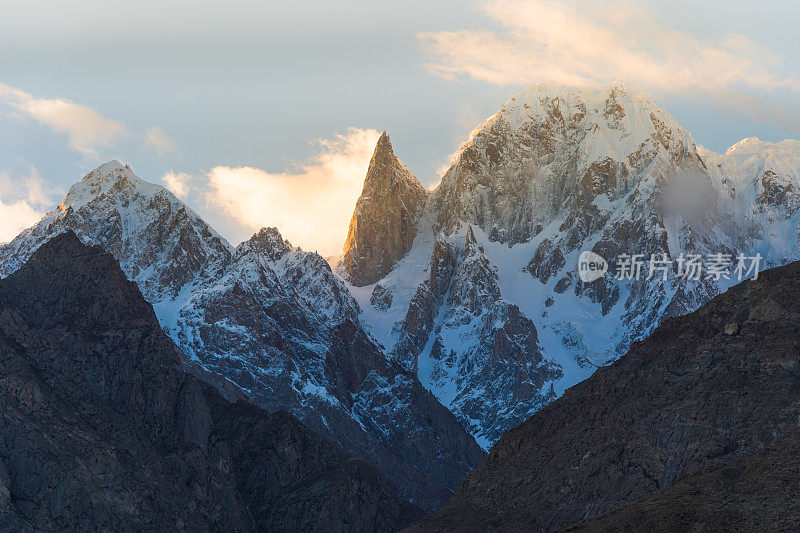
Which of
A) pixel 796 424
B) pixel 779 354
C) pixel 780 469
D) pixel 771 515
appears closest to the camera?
pixel 771 515

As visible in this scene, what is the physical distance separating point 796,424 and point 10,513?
106984mm

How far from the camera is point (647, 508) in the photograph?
6476 inches

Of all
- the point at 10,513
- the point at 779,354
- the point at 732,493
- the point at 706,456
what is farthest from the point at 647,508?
the point at 10,513

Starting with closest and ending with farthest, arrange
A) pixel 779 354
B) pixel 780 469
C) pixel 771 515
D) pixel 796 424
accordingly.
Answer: pixel 771 515 → pixel 780 469 → pixel 796 424 → pixel 779 354

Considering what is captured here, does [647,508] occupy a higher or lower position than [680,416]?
lower

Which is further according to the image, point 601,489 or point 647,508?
point 601,489

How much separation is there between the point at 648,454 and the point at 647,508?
34572 mm

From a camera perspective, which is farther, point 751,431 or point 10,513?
point 10,513

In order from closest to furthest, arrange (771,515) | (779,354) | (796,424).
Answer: (771,515) → (796,424) → (779,354)

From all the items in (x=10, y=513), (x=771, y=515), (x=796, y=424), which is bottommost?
(x=771, y=515)

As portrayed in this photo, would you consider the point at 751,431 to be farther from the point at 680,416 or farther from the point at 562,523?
the point at 562,523

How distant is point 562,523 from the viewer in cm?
19788

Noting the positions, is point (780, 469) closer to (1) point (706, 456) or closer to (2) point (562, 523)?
(1) point (706, 456)

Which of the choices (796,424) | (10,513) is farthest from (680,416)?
(10,513)
